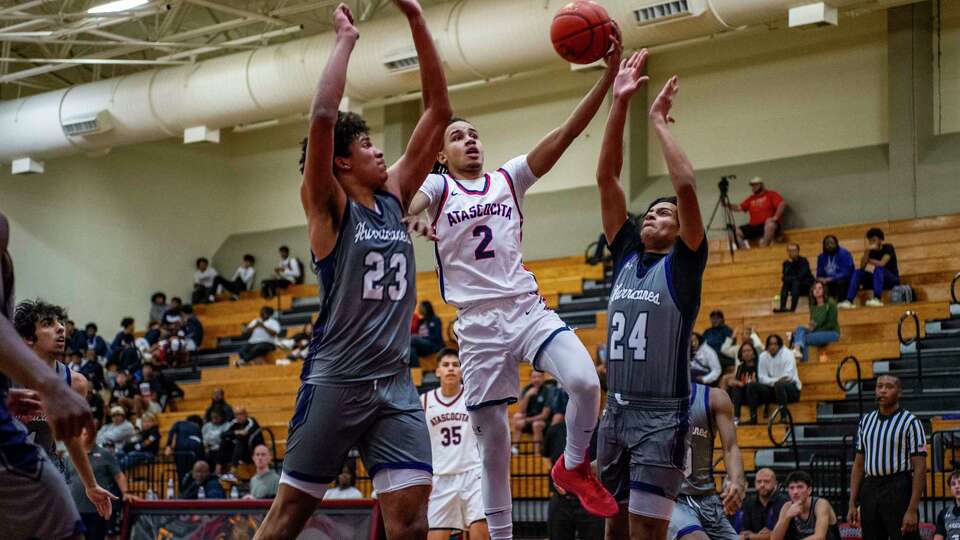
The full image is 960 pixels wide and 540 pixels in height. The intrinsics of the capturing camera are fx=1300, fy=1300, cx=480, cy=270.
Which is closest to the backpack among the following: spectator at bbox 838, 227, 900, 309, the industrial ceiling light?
spectator at bbox 838, 227, 900, 309

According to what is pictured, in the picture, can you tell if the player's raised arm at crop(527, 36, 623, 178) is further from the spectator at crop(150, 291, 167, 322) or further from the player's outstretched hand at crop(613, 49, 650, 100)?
the spectator at crop(150, 291, 167, 322)

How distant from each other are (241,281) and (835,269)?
47.5 ft

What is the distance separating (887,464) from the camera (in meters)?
11.8

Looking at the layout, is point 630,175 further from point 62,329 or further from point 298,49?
point 62,329

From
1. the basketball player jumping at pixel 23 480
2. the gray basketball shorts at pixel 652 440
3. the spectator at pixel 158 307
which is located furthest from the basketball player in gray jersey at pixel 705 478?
the spectator at pixel 158 307

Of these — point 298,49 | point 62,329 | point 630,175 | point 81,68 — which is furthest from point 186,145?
point 62,329

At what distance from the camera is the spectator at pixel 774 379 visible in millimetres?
16078

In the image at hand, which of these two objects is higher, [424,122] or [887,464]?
[424,122]

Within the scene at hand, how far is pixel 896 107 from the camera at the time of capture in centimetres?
2047

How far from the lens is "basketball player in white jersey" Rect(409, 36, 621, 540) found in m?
6.54

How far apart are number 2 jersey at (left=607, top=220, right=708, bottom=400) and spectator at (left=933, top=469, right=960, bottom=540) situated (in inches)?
227

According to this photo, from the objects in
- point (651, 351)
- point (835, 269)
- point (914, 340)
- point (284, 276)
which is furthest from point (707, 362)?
point (284, 276)

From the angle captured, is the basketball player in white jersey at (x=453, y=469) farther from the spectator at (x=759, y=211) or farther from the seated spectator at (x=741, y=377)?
the spectator at (x=759, y=211)

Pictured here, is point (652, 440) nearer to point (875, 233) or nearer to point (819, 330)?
point (819, 330)
